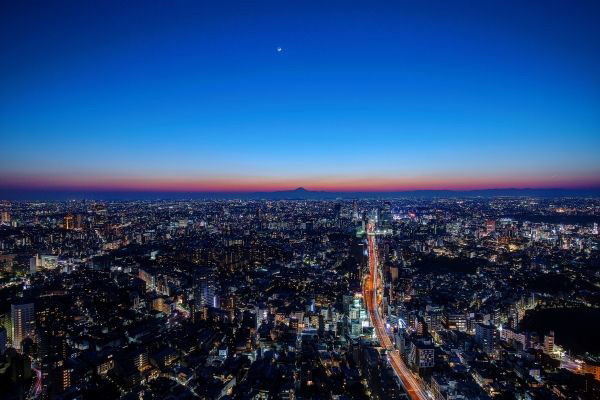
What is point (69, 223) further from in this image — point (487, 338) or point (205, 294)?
point (487, 338)

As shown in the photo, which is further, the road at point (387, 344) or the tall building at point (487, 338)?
the tall building at point (487, 338)

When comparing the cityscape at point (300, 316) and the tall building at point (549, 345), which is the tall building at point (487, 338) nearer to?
the cityscape at point (300, 316)

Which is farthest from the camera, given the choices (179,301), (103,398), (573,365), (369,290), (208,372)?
(369,290)

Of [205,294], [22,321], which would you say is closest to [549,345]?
[205,294]

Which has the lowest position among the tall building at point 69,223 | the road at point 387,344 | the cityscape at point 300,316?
the road at point 387,344

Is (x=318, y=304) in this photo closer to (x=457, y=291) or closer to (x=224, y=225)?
(x=457, y=291)

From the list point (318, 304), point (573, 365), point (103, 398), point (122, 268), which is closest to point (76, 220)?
point (122, 268)

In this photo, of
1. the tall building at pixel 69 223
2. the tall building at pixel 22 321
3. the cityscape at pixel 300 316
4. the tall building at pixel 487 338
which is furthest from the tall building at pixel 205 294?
the tall building at pixel 69 223
